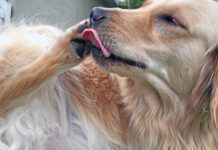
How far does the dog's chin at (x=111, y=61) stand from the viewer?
2934 millimetres

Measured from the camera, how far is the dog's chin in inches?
115

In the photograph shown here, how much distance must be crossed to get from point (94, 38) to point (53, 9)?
3.23 metres

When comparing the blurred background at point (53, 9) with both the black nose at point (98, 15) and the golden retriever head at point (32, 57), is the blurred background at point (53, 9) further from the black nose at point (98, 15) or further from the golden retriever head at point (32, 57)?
the black nose at point (98, 15)

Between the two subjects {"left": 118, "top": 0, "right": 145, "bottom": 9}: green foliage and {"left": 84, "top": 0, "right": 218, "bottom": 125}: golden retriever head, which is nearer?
{"left": 84, "top": 0, "right": 218, "bottom": 125}: golden retriever head

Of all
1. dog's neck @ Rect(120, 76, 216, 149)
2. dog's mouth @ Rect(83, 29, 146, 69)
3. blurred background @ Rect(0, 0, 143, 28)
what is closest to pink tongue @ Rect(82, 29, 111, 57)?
dog's mouth @ Rect(83, 29, 146, 69)

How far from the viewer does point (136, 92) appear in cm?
318

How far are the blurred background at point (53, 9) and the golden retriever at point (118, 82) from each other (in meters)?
2.01

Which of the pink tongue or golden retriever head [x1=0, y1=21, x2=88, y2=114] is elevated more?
the pink tongue

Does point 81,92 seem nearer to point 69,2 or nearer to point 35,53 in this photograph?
point 35,53

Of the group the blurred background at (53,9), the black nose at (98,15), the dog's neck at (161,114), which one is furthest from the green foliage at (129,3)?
the black nose at (98,15)

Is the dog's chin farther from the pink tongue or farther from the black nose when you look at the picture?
the black nose

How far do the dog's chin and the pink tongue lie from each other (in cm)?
2

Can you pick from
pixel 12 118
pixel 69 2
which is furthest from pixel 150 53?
pixel 69 2

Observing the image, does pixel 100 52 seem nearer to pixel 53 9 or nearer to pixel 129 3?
pixel 53 9
